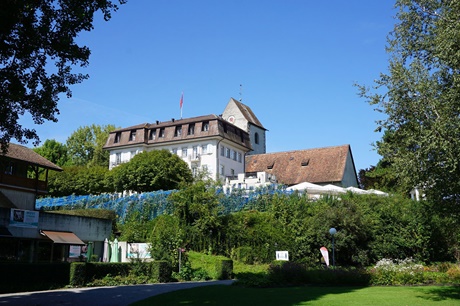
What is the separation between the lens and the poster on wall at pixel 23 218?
2531cm

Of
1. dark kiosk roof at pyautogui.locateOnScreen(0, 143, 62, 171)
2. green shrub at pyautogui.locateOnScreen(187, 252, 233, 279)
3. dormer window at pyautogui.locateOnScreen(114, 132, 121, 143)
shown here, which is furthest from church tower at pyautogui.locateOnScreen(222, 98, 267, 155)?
green shrub at pyautogui.locateOnScreen(187, 252, 233, 279)

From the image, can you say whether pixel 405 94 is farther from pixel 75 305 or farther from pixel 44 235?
pixel 44 235

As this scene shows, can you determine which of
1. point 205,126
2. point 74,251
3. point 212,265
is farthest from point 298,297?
point 205,126

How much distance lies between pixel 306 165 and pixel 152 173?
20.0 metres

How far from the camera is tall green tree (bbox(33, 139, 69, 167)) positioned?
68.8 meters

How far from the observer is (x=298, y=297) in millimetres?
15023

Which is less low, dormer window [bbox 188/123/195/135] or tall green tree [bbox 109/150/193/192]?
dormer window [bbox 188/123/195/135]

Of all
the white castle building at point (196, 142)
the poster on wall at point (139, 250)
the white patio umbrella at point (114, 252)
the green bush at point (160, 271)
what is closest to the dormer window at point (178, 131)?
the white castle building at point (196, 142)

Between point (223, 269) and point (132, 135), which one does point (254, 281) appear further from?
point (132, 135)

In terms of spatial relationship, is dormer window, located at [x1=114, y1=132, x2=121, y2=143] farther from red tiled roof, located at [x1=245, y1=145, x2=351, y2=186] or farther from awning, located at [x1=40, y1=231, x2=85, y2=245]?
awning, located at [x1=40, y1=231, x2=85, y2=245]

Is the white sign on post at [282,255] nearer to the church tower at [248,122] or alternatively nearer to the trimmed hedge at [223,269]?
the trimmed hedge at [223,269]

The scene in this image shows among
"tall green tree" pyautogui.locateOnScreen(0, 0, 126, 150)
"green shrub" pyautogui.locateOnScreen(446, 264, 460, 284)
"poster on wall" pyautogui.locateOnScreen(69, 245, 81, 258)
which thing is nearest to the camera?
"tall green tree" pyautogui.locateOnScreen(0, 0, 126, 150)

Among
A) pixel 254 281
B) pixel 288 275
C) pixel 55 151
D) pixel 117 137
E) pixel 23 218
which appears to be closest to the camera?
pixel 254 281

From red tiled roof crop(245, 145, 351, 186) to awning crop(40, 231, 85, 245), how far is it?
30.6 m
